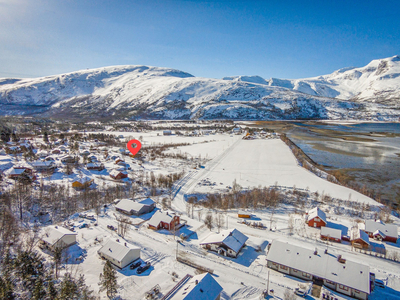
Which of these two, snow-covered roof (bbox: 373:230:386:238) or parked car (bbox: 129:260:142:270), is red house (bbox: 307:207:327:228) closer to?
snow-covered roof (bbox: 373:230:386:238)

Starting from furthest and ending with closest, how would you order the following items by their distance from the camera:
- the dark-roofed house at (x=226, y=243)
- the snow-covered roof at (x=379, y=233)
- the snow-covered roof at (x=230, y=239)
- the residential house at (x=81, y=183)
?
the residential house at (x=81, y=183)
the snow-covered roof at (x=379, y=233)
the snow-covered roof at (x=230, y=239)
the dark-roofed house at (x=226, y=243)

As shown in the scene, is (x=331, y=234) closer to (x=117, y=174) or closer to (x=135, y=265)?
(x=135, y=265)

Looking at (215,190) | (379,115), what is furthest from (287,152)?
(379,115)

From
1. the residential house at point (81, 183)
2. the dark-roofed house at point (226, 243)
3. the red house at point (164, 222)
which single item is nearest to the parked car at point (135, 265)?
the dark-roofed house at point (226, 243)

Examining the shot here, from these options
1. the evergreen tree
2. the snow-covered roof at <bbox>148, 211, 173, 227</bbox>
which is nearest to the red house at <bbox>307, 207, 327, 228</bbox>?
the snow-covered roof at <bbox>148, 211, 173, 227</bbox>

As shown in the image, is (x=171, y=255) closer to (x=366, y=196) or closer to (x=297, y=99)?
(x=366, y=196)

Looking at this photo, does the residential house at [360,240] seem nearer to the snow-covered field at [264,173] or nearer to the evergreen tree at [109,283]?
the snow-covered field at [264,173]
